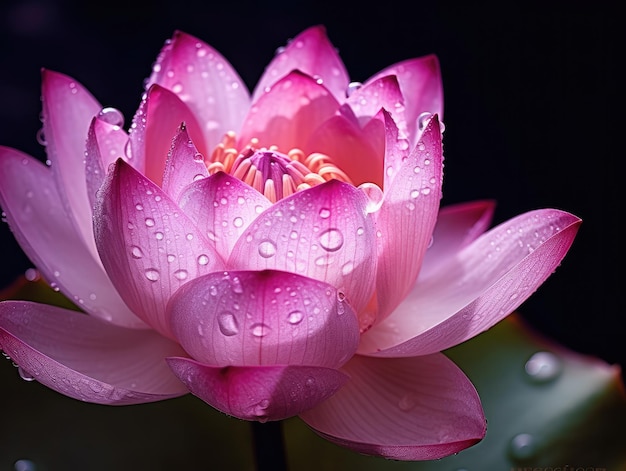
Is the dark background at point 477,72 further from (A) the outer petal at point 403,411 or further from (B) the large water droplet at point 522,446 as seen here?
(A) the outer petal at point 403,411

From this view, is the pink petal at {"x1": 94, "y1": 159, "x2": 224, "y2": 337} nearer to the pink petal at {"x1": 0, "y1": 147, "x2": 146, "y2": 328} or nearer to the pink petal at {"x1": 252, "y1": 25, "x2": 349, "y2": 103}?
the pink petal at {"x1": 0, "y1": 147, "x2": 146, "y2": 328}

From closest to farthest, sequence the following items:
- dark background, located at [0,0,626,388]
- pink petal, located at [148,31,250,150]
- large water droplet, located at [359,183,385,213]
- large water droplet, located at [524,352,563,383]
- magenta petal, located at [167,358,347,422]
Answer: magenta petal, located at [167,358,347,422] < large water droplet, located at [359,183,385,213] < pink petal, located at [148,31,250,150] < large water droplet, located at [524,352,563,383] < dark background, located at [0,0,626,388]

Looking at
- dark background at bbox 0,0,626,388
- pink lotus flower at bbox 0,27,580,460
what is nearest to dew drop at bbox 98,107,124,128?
pink lotus flower at bbox 0,27,580,460

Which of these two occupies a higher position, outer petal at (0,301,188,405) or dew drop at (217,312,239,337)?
dew drop at (217,312,239,337)

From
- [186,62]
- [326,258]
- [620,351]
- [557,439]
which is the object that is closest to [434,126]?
[326,258]

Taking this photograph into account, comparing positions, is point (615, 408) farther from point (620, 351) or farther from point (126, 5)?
point (126, 5)

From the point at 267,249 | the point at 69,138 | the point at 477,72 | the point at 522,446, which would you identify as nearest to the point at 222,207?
the point at 267,249

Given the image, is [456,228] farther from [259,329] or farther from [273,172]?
[259,329]

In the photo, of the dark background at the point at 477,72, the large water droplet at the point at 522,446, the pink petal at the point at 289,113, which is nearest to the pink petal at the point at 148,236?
the pink petal at the point at 289,113
